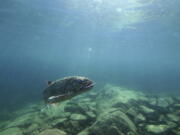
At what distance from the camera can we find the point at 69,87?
178 inches

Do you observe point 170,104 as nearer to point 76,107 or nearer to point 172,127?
point 172,127

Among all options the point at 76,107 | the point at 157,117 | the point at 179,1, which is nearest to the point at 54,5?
the point at 179,1

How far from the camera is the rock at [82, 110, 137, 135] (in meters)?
7.00

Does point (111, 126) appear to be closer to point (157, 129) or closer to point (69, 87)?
point (157, 129)

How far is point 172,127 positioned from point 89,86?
19.8ft

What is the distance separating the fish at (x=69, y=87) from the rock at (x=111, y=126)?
313 centimetres

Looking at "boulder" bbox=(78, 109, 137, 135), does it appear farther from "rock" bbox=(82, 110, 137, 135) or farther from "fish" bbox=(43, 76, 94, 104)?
"fish" bbox=(43, 76, 94, 104)

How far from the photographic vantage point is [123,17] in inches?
1120

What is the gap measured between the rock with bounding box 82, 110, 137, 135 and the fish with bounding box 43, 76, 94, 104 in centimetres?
313

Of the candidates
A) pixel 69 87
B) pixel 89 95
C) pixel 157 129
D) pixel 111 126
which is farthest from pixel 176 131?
pixel 89 95

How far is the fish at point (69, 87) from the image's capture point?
14.4ft

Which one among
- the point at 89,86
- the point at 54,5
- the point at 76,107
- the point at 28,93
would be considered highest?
the point at 54,5

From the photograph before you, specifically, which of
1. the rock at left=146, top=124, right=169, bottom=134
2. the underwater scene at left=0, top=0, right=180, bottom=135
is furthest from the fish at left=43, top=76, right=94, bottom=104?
the rock at left=146, top=124, right=169, bottom=134

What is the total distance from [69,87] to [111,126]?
3443 mm
